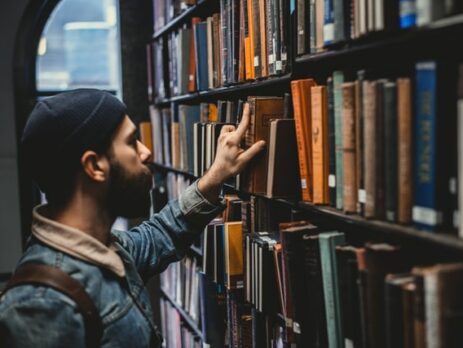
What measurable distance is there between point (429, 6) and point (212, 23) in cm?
155

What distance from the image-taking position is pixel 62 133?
1465 mm

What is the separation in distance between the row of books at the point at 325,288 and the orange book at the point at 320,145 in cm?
11

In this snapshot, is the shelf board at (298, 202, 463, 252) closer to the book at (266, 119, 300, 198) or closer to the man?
the book at (266, 119, 300, 198)

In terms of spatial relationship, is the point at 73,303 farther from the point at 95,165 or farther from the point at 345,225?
the point at 345,225

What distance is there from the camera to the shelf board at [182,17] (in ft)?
9.03

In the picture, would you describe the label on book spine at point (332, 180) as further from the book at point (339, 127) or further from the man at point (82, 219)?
the man at point (82, 219)

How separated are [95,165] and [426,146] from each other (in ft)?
2.62

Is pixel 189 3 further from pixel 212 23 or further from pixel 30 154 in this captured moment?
pixel 30 154

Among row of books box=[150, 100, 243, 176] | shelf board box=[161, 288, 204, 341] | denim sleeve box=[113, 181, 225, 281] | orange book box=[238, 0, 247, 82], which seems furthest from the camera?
shelf board box=[161, 288, 204, 341]

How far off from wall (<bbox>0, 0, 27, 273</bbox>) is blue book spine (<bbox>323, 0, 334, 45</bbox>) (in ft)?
11.5

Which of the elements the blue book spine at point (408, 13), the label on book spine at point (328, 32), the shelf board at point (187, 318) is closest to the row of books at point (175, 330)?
the shelf board at point (187, 318)

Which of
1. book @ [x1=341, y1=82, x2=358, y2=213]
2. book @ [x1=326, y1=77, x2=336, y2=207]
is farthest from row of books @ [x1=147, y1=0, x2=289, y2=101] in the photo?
book @ [x1=341, y1=82, x2=358, y2=213]

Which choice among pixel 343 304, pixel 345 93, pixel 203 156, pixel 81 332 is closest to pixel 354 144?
pixel 345 93

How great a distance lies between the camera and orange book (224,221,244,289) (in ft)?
7.00
